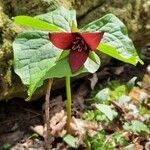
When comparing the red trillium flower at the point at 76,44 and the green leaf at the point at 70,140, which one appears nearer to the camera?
the red trillium flower at the point at 76,44

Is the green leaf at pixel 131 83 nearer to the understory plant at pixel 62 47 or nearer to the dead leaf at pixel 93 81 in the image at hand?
the dead leaf at pixel 93 81

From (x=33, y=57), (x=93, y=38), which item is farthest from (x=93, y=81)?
(x=93, y=38)

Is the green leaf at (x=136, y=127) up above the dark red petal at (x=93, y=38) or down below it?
below

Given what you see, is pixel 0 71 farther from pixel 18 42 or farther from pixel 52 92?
pixel 52 92

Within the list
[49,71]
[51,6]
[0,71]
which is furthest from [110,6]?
[49,71]

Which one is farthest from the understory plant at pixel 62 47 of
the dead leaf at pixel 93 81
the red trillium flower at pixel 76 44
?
the dead leaf at pixel 93 81

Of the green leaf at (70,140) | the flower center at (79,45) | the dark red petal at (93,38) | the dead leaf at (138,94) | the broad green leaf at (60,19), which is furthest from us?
the dead leaf at (138,94)

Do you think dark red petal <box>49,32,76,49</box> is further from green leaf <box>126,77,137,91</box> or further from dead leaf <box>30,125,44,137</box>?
green leaf <box>126,77,137,91</box>
